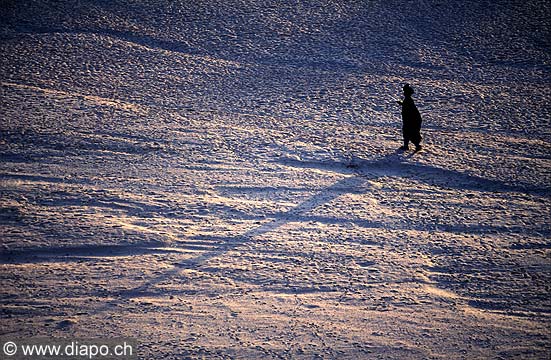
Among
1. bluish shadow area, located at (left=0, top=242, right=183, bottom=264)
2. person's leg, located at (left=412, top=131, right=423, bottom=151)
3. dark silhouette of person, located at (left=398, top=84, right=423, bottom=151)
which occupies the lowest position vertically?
bluish shadow area, located at (left=0, top=242, right=183, bottom=264)

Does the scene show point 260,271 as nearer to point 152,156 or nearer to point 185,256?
point 185,256

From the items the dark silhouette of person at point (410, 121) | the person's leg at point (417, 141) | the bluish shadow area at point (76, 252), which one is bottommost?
the bluish shadow area at point (76, 252)

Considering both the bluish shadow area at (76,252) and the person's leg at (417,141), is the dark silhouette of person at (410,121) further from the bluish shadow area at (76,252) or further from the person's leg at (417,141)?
the bluish shadow area at (76,252)

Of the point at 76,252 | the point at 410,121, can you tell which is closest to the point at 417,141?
the point at 410,121

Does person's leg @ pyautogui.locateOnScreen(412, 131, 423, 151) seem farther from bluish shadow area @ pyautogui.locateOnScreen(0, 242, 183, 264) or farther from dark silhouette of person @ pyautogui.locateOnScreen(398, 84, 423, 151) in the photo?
bluish shadow area @ pyautogui.locateOnScreen(0, 242, 183, 264)

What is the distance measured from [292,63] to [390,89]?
2.35 m

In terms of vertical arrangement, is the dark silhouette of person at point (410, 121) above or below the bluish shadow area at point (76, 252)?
above

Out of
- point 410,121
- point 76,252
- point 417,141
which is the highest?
point 410,121

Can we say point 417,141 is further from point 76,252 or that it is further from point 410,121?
point 76,252

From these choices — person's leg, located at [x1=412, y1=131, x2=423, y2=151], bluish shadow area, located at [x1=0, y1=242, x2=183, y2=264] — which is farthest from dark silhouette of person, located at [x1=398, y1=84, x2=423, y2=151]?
bluish shadow area, located at [x1=0, y1=242, x2=183, y2=264]

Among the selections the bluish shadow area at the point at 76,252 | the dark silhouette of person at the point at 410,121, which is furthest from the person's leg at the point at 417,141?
the bluish shadow area at the point at 76,252

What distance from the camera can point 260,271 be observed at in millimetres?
7043

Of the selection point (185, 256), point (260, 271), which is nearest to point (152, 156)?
point (185, 256)

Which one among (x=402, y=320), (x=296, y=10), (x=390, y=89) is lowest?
(x=402, y=320)
